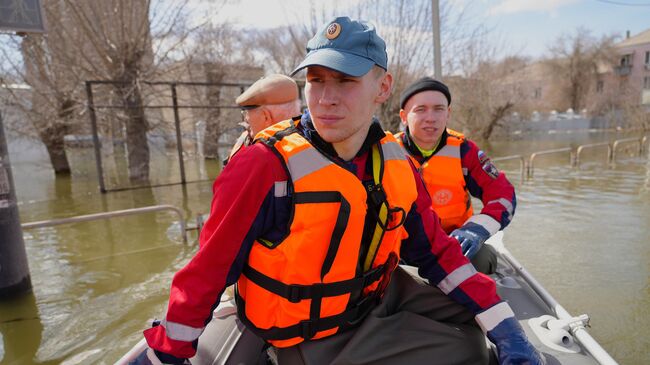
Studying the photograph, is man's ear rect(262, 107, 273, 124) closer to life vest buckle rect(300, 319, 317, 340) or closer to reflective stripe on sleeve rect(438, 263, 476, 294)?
reflective stripe on sleeve rect(438, 263, 476, 294)

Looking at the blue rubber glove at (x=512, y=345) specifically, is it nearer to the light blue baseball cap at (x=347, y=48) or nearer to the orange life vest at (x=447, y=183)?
the light blue baseball cap at (x=347, y=48)

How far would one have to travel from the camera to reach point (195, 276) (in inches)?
52.7

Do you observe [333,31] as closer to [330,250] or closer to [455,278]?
[330,250]

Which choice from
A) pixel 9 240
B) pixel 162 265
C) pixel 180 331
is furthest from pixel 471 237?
pixel 9 240

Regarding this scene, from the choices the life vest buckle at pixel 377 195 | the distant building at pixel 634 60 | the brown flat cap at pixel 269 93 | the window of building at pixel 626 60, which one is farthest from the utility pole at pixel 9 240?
the window of building at pixel 626 60

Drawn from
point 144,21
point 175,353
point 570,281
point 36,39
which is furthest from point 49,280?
point 36,39

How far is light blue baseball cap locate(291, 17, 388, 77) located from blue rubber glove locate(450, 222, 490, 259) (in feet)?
4.93

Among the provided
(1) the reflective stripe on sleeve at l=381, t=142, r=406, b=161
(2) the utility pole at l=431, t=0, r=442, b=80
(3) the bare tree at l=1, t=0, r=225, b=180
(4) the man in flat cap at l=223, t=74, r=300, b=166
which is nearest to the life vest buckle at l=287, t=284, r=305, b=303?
(1) the reflective stripe on sleeve at l=381, t=142, r=406, b=161

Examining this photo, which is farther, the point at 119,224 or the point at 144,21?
the point at 144,21

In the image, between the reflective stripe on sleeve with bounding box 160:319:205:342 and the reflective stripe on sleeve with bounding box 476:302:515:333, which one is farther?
the reflective stripe on sleeve with bounding box 476:302:515:333

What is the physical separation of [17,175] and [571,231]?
19.0 meters

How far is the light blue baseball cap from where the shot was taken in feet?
4.71

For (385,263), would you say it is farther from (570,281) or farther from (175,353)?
(570,281)

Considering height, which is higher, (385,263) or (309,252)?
(309,252)
